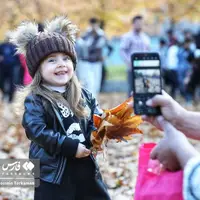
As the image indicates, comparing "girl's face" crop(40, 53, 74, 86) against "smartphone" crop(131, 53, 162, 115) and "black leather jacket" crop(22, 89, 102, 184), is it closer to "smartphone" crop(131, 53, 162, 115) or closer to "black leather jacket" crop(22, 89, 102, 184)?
"black leather jacket" crop(22, 89, 102, 184)

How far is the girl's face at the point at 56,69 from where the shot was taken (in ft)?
11.5

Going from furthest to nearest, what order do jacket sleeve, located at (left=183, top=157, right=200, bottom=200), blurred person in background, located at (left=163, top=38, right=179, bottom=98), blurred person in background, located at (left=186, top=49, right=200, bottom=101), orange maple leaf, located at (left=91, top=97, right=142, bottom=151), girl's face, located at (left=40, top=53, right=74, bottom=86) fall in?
blurred person in background, located at (left=163, top=38, right=179, bottom=98)
blurred person in background, located at (left=186, top=49, right=200, bottom=101)
girl's face, located at (left=40, top=53, right=74, bottom=86)
orange maple leaf, located at (left=91, top=97, right=142, bottom=151)
jacket sleeve, located at (left=183, top=157, right=200, bottom=200)

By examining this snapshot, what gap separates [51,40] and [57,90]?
33 centimetres

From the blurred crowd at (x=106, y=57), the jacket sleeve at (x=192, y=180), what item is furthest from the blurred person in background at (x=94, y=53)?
the jacket sleeve at (x=192, y=180)

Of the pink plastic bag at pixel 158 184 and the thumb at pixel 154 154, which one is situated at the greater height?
the thumb at pixel 154 154

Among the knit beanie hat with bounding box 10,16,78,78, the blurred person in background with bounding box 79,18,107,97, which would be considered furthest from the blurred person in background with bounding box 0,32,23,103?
the knit beanie hat with bounding box 10,16,78,78

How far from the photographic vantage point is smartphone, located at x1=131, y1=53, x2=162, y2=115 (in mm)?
2342

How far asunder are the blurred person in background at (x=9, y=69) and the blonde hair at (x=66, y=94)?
385 inches

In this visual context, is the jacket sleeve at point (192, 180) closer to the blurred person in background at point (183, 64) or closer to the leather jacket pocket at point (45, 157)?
the leather jacket pocket at point (45, 157)

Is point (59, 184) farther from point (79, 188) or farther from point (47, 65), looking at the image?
point (47, 65)

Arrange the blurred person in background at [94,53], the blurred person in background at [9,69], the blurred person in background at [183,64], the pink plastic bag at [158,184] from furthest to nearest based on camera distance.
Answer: the blurred person in background at [183,64], the blurred person in background at [9,69], the blurred person in background at [94,53], the pink plastic bag at [158,184]

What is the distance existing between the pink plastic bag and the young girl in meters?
0.97

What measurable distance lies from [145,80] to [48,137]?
40.6 inches

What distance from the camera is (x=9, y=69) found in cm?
1406
